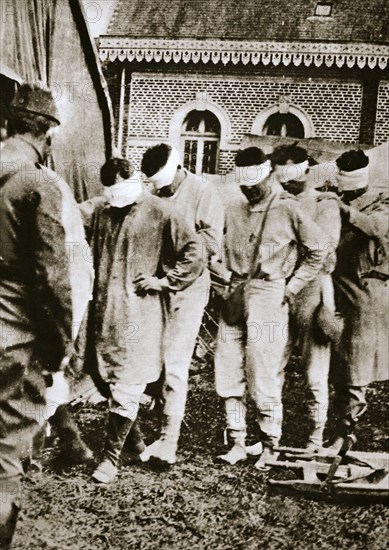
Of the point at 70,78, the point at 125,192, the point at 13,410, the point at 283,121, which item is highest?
the point at 70,78

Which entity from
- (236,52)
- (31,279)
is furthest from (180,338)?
(236,52)

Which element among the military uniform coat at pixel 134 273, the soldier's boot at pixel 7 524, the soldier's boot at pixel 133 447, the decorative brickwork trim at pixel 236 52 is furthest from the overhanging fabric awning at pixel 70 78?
the soldier's boot at pixel 7 524

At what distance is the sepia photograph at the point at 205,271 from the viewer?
3943 mm

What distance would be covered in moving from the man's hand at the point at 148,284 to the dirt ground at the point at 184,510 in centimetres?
46

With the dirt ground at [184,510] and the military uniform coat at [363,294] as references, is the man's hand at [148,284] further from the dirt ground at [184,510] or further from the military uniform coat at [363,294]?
the military uniform coat at [363,294]

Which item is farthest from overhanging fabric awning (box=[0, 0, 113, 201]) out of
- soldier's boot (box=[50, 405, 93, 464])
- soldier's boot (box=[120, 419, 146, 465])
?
soldier's boot (box=[120, 419, 146, 465])

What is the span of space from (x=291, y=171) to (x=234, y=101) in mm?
450

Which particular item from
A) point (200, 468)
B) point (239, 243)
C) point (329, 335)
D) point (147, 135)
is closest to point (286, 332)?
point (329, 335)

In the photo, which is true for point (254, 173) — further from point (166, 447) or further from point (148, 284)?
point (166, 447)

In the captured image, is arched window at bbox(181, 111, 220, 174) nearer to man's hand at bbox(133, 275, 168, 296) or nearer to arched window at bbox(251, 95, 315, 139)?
arched window at bbox(251, 95, 315, 139)

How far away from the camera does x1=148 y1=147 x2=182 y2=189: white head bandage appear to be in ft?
13.1

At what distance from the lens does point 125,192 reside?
156 inches

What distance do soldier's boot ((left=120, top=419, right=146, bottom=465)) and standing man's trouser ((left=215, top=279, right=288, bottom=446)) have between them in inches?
18.1

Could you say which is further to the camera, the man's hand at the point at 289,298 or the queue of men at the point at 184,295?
the man's hand at the point at 289,298
